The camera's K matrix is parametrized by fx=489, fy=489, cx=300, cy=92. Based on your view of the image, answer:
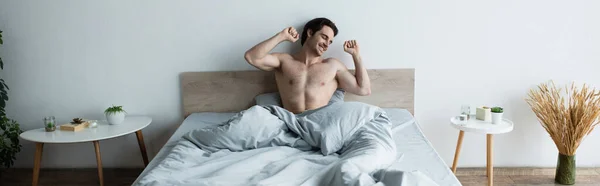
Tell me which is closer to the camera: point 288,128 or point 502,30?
point 288,128

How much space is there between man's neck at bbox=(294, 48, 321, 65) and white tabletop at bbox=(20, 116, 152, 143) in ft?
3.21

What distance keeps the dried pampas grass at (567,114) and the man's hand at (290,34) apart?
1.45 meters

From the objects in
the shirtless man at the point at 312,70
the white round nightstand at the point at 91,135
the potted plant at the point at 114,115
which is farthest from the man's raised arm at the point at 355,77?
the potted plant at the point at 114,115

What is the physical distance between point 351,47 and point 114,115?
4.64 ft

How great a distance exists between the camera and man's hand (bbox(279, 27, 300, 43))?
8.76ft

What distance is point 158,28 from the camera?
2922 mm

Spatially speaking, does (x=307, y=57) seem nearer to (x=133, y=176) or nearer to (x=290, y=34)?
(x=290, y=34)

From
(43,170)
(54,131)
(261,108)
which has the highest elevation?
(261,108)

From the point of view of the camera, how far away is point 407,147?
2240 millimetres

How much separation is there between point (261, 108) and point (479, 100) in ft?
4.70

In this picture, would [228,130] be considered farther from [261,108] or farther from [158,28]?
[158,28]

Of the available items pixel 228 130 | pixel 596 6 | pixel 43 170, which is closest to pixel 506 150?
pixel 596 6

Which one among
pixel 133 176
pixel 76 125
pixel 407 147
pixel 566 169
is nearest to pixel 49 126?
pixel 76 125

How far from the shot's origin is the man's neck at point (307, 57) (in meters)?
2.77
